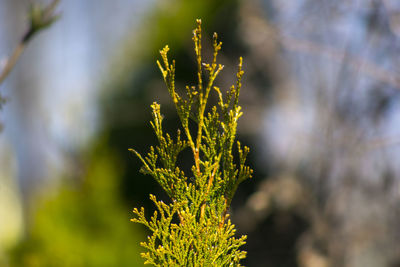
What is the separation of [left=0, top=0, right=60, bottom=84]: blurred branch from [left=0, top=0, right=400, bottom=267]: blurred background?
0.43 ft

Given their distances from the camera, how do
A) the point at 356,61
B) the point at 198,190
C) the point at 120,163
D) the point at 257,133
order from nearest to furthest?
the point at 198,190 < the point at 356,61 < the point at 257,133 < the point at 120,163

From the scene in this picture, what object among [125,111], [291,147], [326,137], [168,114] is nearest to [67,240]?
[168,114]

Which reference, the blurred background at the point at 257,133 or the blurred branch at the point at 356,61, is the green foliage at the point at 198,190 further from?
the blurred branch at the point at 356,61

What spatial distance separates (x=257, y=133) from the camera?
819 cm

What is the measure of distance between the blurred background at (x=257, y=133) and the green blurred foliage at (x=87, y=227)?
3 centimetres

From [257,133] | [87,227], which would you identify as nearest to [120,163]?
[87,227]

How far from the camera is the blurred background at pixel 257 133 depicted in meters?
4.37

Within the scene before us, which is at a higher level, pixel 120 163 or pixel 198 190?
pixel 120 163

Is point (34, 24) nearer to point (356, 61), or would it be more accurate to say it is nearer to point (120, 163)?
point (356, 61)

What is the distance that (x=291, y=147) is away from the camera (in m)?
5.36

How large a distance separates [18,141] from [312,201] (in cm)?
1171

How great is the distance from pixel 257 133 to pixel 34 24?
22.6ft

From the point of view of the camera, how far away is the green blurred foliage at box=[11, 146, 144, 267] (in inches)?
327

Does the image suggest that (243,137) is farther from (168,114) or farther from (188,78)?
(188,78)
